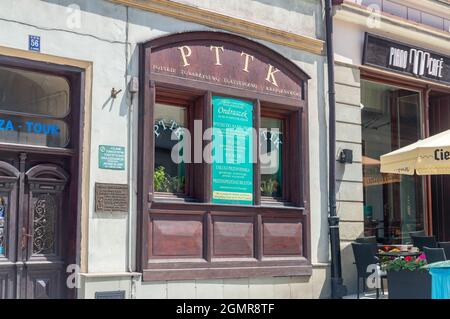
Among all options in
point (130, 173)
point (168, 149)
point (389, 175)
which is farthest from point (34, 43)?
point (389, 175)

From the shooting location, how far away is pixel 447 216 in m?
15.4

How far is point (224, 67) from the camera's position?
1109 cm

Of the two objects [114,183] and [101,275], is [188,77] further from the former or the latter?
[101,275]

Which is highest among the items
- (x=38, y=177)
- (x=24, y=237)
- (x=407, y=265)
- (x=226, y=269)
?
(x=38, y=177)

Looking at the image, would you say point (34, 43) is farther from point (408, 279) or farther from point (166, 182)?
point (408, 279)

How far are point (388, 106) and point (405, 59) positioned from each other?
42.5 inches

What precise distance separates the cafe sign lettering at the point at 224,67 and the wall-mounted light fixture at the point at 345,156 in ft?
4.60

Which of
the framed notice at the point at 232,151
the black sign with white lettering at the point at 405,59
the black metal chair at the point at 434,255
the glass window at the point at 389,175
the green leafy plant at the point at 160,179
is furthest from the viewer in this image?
the glass window at the point at 389,175

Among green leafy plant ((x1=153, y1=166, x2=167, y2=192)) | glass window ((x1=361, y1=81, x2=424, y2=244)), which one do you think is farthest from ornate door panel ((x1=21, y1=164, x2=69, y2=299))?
glass window ((x1=361, y1=81, x2=424, y2=244))

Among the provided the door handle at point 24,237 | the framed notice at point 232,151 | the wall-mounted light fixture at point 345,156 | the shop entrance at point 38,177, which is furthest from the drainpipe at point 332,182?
the door handle at point 24,237

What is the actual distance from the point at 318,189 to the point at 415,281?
3.04 meters

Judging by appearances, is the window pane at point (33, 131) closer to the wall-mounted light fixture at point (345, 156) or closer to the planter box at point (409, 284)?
the planter box at point (409, 284)

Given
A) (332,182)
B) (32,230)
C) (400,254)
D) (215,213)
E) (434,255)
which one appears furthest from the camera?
(332,182)

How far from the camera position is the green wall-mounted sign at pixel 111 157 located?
9.62 m
